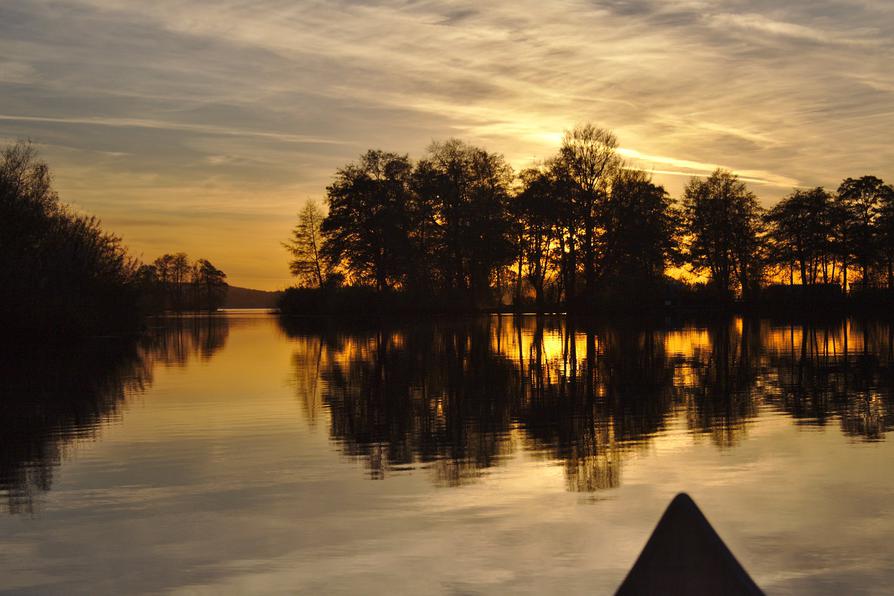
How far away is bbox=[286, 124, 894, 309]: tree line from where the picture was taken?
256 ft

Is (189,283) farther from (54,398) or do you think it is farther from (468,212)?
(54,398)

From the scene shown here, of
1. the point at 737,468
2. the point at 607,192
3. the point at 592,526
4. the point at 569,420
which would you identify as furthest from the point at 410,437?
the point at 607,192

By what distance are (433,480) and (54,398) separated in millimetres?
11662

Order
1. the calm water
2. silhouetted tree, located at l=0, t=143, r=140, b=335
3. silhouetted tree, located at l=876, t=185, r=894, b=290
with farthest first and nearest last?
1. silhouetted tree, located at l=876, t=185, r=894, b=290
2. silhouetted tree, located at l=0, t=143, r=140, b=335
3. the calm water

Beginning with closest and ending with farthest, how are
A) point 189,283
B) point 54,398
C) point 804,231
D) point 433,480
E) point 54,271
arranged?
point 433,480
point 54,398
point 54,271
point 804,231
point 189,283

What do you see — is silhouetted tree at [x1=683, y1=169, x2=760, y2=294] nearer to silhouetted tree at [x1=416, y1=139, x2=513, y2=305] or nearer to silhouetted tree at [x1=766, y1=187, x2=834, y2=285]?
silhouetted tree at [x1=766, y1=187, x2=834, y2=285]

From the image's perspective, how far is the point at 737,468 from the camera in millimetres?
9992

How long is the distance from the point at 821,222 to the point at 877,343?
66954 millimetres

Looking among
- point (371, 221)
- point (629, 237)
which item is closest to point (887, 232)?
point (629, 237)

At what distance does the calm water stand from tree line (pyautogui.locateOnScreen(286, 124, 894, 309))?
2248 inches

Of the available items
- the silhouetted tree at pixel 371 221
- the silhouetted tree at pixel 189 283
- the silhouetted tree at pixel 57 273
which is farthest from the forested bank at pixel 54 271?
the silhouetted tree at pixel 189 283

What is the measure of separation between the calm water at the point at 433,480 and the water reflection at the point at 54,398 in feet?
0.26

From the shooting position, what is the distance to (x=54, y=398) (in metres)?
18.2

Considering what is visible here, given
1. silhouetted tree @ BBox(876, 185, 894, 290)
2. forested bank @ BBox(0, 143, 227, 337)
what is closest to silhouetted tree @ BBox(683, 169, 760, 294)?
silhouetted tree @ BBox(876, 185, 894, 290)
